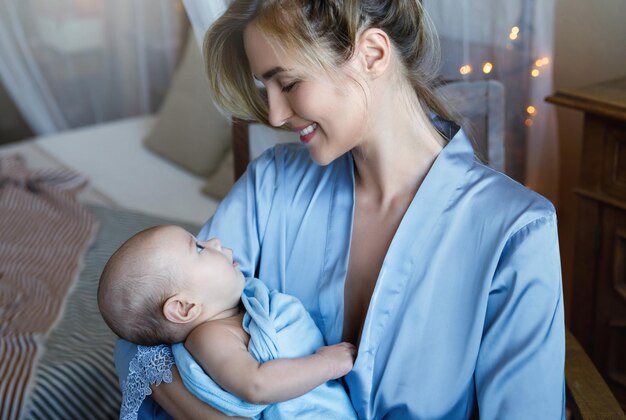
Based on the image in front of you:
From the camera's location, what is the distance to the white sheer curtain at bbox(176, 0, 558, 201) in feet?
6.30

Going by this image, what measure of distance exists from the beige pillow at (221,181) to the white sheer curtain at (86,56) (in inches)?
40.5

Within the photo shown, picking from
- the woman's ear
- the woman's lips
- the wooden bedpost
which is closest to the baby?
the woman's lips

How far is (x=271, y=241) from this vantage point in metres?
1.48

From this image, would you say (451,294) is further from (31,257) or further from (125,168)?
(125,168)

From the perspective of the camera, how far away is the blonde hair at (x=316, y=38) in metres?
1.22

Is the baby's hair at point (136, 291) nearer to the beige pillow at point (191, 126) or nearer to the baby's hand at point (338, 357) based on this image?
the baby's hand at point (338, 357)

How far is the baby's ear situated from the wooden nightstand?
0.95 meters

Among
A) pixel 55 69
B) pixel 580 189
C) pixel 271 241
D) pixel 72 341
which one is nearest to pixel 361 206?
pixel 271 241

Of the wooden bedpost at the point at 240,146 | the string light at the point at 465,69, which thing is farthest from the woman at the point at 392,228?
the string light at the point at 465,69

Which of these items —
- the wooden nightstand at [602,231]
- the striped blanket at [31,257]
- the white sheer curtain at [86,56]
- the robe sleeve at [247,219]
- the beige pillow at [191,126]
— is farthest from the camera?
the white sheer curtain at [86,56]

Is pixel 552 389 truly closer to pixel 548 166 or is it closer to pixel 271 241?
pixel 271 241

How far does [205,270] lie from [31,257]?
1.24 meters

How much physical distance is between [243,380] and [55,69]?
271 centimetres

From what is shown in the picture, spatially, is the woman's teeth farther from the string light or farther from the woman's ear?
the string light
